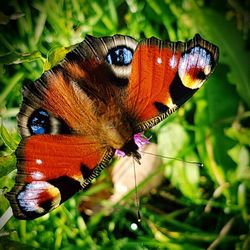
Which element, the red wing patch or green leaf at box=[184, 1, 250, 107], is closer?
the red wing patch

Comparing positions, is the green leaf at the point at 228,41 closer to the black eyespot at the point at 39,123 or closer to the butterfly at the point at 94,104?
the butterfly at the point at 94,104

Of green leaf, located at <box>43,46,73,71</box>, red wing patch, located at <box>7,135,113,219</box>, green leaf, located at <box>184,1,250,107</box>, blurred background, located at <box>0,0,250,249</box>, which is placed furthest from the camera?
green leaf, located at <box>184,1,250,107</box>

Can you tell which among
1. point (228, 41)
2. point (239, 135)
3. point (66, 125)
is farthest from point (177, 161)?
point (66, 125)

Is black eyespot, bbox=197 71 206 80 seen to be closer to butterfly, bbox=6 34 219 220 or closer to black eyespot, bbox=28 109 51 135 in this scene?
butterfly, bbox=6 34 219 220

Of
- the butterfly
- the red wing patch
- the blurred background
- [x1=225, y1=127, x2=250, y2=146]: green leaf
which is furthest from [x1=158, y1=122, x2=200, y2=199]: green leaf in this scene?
the red wing patch

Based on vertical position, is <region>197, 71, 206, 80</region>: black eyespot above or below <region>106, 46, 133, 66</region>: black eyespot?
below

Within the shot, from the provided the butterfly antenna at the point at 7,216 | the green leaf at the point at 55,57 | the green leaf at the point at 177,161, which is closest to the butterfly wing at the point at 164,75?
the green leaf at the point at 55,57

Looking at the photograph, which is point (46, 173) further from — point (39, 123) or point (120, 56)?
point (120, 56)
